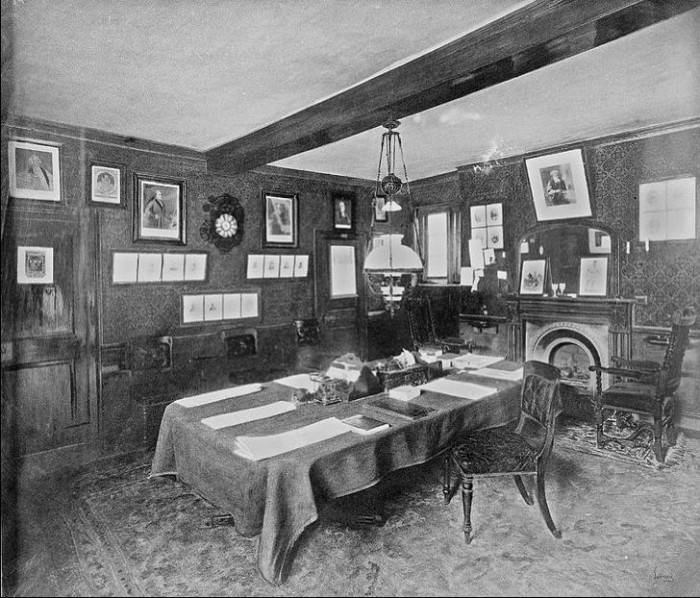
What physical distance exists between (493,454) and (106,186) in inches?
135

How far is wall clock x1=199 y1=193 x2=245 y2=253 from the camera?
15.1 feet

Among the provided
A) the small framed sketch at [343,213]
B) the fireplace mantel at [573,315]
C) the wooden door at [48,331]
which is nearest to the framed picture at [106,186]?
the wooden door at [48,331]

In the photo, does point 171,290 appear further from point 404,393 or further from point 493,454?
point 493,454

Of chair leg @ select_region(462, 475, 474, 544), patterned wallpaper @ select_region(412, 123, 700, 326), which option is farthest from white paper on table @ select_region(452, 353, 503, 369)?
chair leg @ select_region(462, 475, 474, 544)

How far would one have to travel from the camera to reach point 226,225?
15.7 feet

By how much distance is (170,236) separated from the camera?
4.29 m

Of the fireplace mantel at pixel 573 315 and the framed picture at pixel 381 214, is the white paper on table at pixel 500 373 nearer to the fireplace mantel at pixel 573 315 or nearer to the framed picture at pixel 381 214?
the fireplace mantel at pixel 573 315

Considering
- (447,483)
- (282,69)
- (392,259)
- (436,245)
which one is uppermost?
(282,69)

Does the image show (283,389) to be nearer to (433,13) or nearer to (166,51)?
(166,51)

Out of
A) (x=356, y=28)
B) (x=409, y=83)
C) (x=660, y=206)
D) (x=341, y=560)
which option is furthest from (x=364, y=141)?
(x=341, y=560)

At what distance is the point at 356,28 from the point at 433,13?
38 cm

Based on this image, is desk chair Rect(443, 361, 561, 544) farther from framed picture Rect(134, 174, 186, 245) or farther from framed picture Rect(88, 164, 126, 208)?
framed picture Rect(88, 164, 126, 208)

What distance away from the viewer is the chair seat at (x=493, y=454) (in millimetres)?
2500
